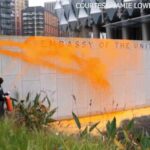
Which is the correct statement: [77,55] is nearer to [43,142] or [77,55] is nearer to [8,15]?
[43,142]

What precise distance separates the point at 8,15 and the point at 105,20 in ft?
40.8

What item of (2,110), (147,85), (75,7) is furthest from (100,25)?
(2,110)

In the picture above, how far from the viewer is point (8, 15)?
5219 cm

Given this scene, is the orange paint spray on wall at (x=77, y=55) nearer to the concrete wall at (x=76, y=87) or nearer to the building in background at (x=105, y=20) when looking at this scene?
the concrete wall at (x=76, y=87)

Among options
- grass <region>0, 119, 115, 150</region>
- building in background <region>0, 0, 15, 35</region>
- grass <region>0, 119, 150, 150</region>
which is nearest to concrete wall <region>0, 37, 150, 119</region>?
grass <region>0, 119, 150, 150</region>

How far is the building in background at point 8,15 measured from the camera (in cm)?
4762

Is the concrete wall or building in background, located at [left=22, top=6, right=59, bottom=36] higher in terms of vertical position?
building in background, located at [left=22, top=6, right=59, bottom=36]

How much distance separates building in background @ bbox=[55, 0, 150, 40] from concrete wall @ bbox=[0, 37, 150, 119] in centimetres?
2530

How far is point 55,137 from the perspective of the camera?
4.70m

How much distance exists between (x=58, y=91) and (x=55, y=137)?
652 cm

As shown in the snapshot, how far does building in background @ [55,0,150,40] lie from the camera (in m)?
49.3

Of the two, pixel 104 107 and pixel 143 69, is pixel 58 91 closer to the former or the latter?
pixel 104 107

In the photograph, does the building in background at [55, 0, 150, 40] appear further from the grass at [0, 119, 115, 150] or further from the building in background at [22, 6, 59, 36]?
the grass at [0, 119, 115, 150]

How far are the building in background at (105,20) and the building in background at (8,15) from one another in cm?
984
